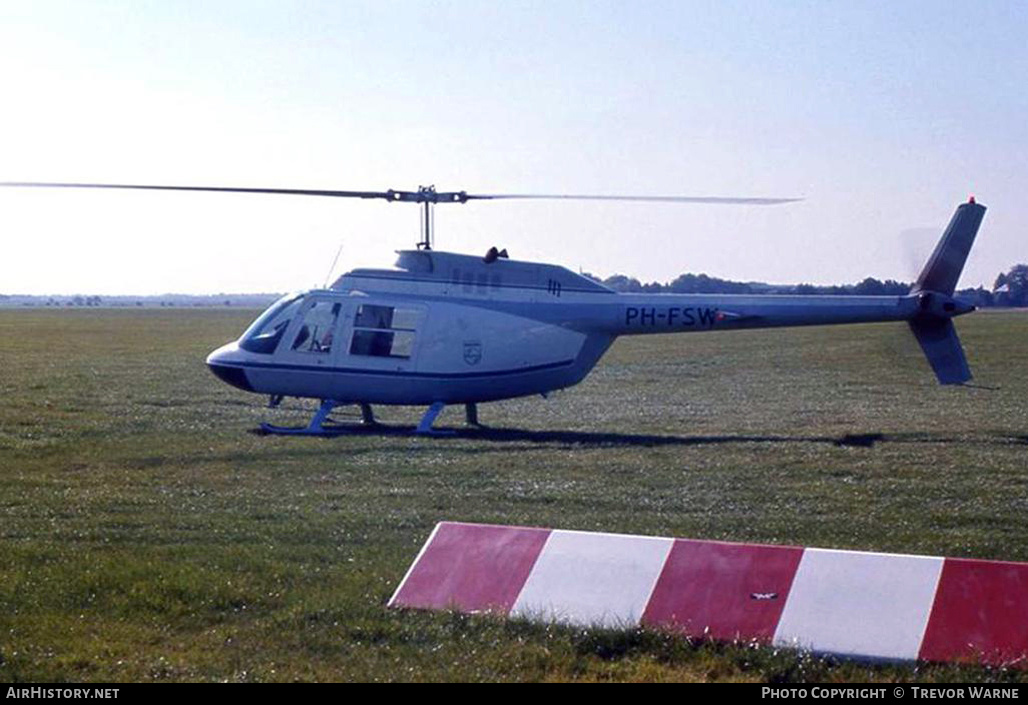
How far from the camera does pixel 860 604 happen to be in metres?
6.84

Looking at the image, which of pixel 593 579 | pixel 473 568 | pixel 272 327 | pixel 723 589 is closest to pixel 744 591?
pixel 723 589

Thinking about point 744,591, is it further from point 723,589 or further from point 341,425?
point 341,425

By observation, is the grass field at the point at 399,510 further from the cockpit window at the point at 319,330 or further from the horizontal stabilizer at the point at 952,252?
the cockpit window at the point at 319,330

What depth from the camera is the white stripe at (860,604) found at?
6555mm

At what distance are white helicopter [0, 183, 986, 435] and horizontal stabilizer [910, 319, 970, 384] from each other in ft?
0.06

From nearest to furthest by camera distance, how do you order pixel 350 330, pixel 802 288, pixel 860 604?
pixel 860 604
pixel 350 330
pixel 802 288

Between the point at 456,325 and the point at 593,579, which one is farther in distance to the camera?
the point at 456,325

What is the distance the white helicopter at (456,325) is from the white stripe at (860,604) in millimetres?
10641

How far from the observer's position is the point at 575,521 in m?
9.70

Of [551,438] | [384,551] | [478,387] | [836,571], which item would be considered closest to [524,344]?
[478,387]

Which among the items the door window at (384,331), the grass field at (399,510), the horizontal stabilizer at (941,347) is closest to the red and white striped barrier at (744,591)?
the grass field at (399,510)

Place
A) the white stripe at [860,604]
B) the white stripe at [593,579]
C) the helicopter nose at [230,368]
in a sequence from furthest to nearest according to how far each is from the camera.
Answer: the helicopter nose at [230,368] → the white stripe at [593,579] → the white stripe at [860,604]

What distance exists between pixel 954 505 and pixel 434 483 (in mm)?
4153

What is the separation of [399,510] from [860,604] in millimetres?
4084
